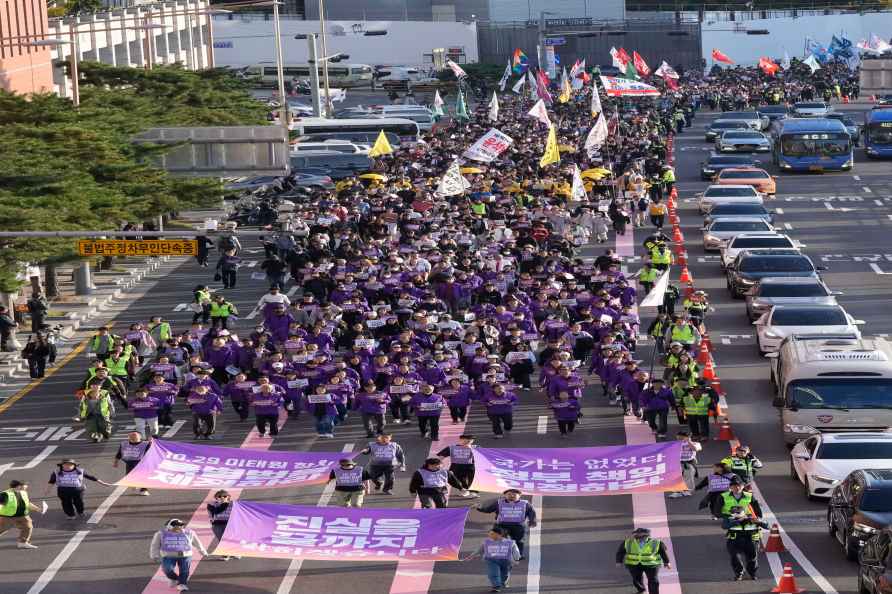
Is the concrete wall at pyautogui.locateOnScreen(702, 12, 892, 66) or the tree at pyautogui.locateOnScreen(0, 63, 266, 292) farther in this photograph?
the concrete wall at pyautogui.locateOnScreen(702, 12, 892, 66)

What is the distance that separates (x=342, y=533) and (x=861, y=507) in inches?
260

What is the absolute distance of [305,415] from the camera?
3497 cm

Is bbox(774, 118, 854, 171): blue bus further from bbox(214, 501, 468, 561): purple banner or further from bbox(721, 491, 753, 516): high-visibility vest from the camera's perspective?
bbox(214, 501, 468, 561): purple banner

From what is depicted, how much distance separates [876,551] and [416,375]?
43.6ft

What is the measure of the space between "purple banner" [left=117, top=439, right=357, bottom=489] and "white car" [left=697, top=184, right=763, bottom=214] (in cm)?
3025

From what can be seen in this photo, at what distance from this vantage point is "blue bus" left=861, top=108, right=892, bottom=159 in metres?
75.3

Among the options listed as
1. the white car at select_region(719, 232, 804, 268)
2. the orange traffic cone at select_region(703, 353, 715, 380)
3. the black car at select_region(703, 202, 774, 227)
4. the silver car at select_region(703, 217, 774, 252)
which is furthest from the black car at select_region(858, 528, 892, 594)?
the black car at select_region(703, 202, 774, 227)

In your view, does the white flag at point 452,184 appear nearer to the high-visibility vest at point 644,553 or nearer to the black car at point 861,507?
the black car at point 861,507

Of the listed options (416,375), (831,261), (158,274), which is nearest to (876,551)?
(416,375)

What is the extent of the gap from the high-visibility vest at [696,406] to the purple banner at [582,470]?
3.41m

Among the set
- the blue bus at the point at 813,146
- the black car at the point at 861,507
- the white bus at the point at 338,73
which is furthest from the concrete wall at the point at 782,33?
the black car at the point at 861,507

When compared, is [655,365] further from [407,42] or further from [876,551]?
[407,42]

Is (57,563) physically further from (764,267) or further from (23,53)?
(23,53)

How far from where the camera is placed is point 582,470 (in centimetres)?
2722
